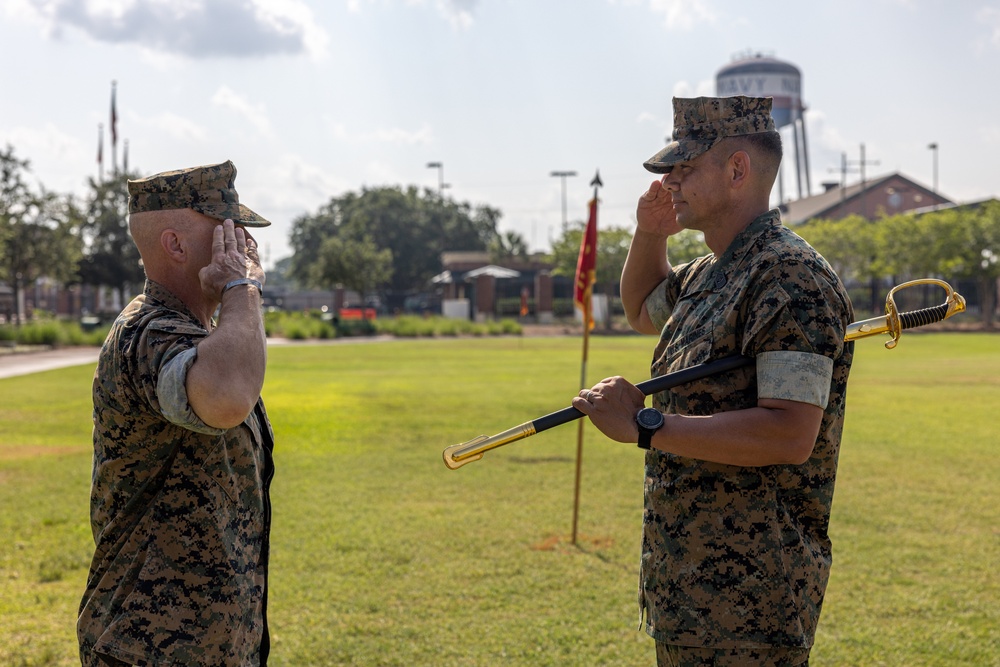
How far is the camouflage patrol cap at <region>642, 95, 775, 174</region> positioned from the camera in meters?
2.79

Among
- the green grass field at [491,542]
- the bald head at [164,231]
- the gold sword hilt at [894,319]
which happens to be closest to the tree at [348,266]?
the green grass field at [491,542]

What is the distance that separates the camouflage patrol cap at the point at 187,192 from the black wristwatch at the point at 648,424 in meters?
1.28

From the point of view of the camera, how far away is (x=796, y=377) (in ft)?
8.30

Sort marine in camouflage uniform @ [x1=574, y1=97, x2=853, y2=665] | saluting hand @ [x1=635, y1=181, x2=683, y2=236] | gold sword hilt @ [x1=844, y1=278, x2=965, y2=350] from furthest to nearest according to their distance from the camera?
saluting hand @ [x1=635, y1=181, x2=683, y2=236], gold sword hilt @ [x1=844, y1=278, x2=965, y2=350], marine in camouflage uniform @ [x1=574, y1=97, x2=853, y2=665]

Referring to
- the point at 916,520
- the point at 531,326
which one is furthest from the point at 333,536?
the point at 531,326

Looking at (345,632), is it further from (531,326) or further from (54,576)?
(531,326)

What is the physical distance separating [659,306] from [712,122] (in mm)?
812

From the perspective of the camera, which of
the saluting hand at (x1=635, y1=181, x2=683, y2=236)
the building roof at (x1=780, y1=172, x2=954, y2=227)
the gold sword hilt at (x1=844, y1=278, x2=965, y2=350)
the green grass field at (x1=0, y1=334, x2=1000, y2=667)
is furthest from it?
the building roof at (x1=780, y1=172, x2=954, y2=227)

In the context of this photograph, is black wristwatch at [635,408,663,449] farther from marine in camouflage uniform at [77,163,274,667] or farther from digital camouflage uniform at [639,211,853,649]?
marine in camouflage uniform at [77,163,274,667]

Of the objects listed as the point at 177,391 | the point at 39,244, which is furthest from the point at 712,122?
the point at 39,244

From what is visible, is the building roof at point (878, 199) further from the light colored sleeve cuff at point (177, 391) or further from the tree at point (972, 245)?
the light colored sleeve cuff at point (177, 391)

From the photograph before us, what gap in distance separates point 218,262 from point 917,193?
284 ft

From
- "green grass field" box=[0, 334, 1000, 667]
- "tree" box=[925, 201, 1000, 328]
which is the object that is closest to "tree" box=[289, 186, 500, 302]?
"tree" box=[925, 201, 1000, 328]

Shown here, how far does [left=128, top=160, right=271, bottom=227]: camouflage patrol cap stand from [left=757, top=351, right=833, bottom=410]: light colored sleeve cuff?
155 centimetres
